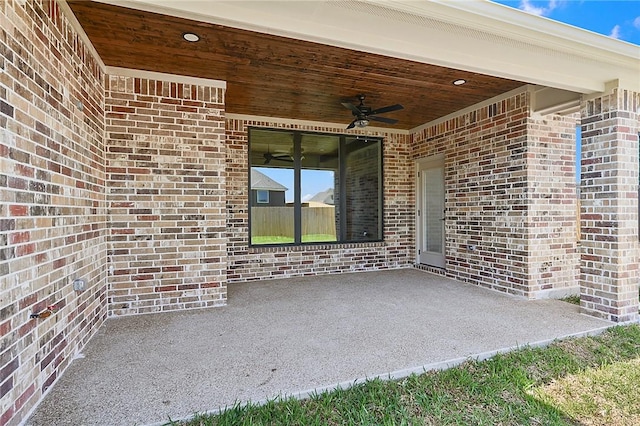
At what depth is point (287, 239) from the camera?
6.04 m

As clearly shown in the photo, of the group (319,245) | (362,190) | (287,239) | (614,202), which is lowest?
(319,245)

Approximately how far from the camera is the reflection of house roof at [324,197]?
21.0 feet

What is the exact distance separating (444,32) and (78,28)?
3.01 meters

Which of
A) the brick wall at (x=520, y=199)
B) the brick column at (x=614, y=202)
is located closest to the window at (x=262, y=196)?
the brick wall at (x=520, y=199)

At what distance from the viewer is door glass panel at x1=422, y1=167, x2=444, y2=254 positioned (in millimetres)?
6121

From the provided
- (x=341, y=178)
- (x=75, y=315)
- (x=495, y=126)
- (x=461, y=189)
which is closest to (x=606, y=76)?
(x=495, y=126)

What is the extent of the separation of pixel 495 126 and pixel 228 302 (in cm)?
449

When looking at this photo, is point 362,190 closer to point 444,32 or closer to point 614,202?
point 614,202

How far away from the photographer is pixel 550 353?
276 centimetres

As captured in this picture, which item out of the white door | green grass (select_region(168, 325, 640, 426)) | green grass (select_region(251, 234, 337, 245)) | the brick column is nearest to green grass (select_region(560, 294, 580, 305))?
the brick column

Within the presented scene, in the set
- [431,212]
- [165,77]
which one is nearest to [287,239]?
[431,212]

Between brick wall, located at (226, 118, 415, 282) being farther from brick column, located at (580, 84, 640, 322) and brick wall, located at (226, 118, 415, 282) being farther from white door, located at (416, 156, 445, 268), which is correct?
brick column, located at (580, 84, 640, 322)

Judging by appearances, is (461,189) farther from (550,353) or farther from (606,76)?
(550,353)

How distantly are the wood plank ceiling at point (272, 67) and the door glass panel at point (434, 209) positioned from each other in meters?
1.35
